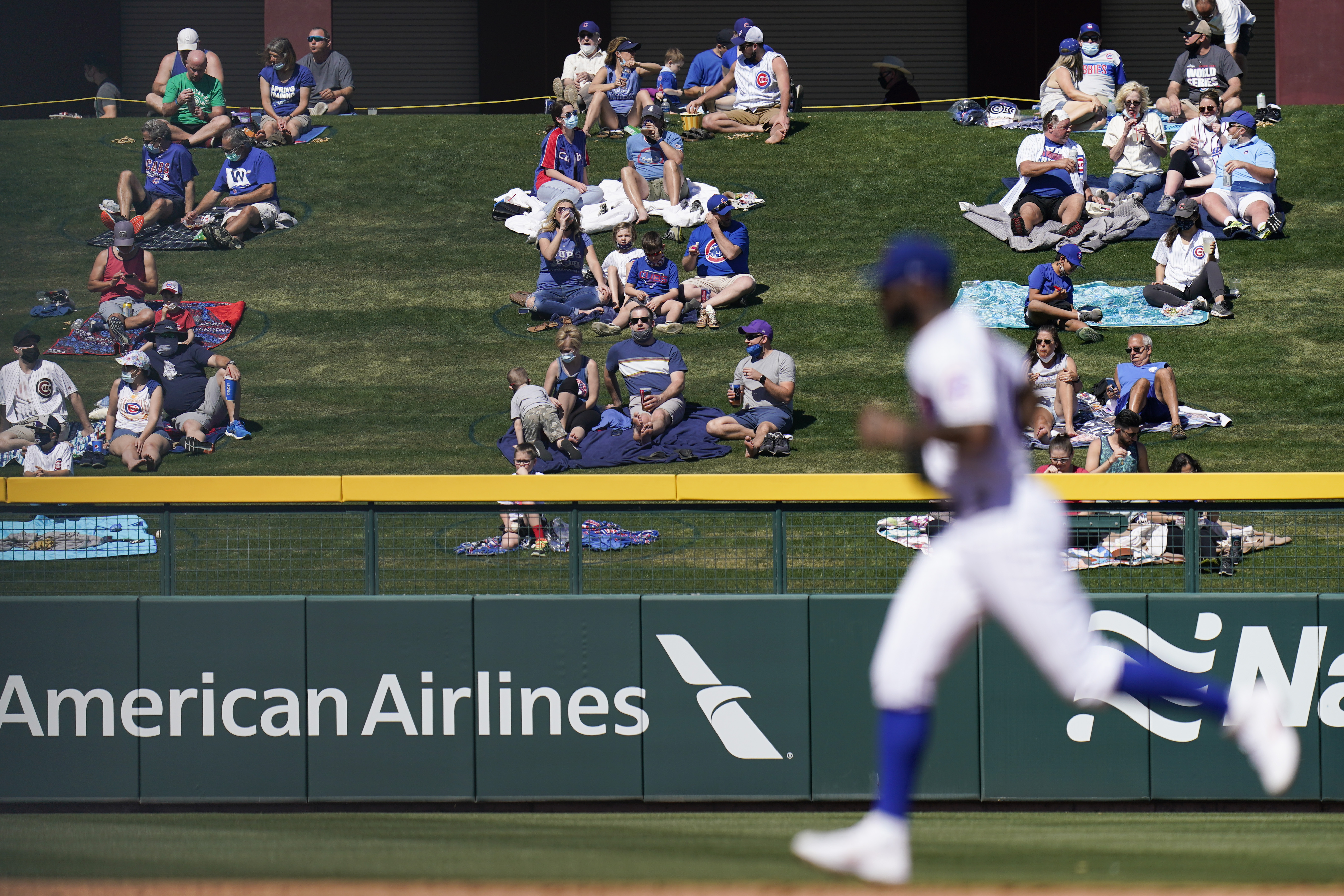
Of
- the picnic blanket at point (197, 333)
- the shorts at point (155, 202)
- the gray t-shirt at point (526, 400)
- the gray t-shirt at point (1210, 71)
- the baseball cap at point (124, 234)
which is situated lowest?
the gray t-shirt at point (526, 400)

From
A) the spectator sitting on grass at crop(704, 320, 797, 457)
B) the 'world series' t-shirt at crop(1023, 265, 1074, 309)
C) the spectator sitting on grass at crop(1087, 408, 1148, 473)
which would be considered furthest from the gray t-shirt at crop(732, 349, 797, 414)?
the 'world series' t-shirt at crop(1023, 265, 1074, 309)

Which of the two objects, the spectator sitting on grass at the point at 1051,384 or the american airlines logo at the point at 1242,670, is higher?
the spectator sitting on grass at the point at 1051,384

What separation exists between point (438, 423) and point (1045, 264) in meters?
6.14

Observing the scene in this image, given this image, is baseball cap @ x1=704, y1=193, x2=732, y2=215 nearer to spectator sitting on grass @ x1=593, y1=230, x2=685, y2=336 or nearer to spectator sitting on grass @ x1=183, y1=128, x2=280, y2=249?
spectator sitting on grass @ x1=593, y1=230, x2=685, y2=336

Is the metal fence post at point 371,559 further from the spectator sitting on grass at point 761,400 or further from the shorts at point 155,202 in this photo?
the shorts at point 155,202

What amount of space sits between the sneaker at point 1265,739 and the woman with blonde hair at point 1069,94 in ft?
43.4

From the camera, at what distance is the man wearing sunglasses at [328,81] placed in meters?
19.1

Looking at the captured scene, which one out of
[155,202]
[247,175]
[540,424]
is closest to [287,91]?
[247,175]

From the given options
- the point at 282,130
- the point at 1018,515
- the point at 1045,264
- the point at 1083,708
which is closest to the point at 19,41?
the point at 282,130

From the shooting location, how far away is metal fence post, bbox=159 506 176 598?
8.73 metres

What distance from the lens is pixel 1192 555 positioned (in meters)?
8.60

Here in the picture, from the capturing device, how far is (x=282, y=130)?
18109mm

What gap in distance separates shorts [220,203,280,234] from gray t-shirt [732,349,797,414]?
7046mm

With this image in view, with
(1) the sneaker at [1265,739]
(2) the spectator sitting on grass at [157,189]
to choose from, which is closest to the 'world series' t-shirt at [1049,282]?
(2) the spectator sitting on grass at [157,189]
